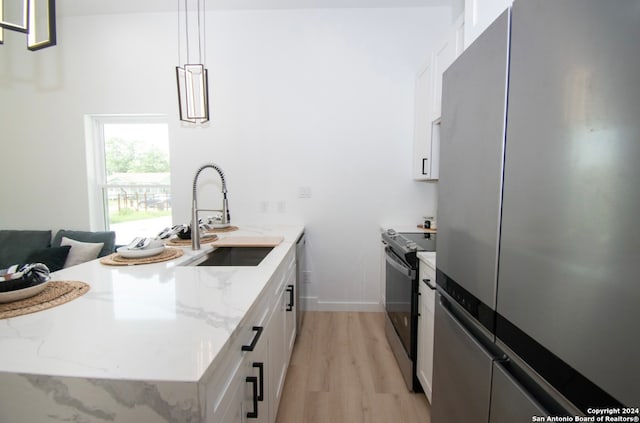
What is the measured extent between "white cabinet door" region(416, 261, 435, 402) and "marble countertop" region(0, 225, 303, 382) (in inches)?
34.2

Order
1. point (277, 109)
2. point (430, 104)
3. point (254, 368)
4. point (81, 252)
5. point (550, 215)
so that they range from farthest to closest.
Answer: point (277, 109) < point (81, 252) < point (430, 104) < point (254, 368) < point (550, 215)

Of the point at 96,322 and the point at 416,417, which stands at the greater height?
the point at 96,322

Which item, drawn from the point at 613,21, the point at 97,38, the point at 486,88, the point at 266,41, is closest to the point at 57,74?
the point at 97,38

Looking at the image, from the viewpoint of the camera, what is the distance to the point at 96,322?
0.80 metres

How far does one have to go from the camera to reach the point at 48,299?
94 centimetres

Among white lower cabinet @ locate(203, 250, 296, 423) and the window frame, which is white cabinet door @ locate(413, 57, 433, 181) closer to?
white lower cabinet @ locate(203, 250, 296, 423)

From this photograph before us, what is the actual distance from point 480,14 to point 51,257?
3.58 m

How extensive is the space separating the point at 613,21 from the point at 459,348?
38.4 inches

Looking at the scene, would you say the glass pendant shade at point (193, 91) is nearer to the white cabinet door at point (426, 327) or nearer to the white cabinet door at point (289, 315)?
the white cabinet door at point (289, 315)

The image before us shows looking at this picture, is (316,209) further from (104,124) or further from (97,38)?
(97,38)

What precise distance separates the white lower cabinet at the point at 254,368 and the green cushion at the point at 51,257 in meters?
2.25

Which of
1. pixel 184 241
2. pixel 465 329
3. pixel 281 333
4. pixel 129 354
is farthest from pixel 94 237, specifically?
pixel 465 329

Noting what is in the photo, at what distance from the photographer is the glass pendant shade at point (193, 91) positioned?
2.04m

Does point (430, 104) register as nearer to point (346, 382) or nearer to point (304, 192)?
point (304, 192)
